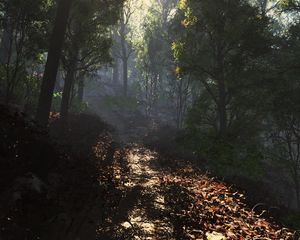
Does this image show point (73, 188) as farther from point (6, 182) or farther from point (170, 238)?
point (170, 238)

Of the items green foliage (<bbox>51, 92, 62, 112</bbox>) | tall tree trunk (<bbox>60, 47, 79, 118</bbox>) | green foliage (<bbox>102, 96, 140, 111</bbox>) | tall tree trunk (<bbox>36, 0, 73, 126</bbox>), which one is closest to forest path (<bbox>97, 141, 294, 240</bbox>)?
tall tree trunk (<bbox>36, 0, 73, 126</bbox>)

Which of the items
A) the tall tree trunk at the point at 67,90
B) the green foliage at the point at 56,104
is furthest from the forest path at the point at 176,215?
the green foliage at the point at 56,104

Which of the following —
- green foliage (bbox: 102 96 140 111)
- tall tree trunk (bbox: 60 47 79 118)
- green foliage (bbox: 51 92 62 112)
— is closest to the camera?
tall tree trunk (bbox: 60 47 79 118)

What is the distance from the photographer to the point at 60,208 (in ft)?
19.6

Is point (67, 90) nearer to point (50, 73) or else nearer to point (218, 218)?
point (50, 73)

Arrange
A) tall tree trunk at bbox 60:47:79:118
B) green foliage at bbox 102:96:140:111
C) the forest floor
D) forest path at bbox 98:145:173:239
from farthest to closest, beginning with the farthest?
1. green foliage at bbox 102:96:140:111
2. tall tree trunk at bbox 60:47:79:118
3. forest path at bbox 98:145:173:239
4. the forest floor

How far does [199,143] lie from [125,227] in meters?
8.96

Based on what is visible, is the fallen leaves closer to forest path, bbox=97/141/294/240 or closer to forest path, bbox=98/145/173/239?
forest path, bbox=97/141/294/240

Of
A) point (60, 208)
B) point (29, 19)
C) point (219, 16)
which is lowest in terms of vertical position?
point (60, 208)

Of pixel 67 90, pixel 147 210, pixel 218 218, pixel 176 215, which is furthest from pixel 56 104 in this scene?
pixel 218 218

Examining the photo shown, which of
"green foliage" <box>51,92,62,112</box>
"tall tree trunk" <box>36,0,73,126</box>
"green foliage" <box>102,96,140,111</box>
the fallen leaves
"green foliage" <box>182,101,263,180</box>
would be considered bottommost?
the fallen leaves

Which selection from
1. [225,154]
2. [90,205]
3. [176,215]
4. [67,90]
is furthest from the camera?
[67,90]

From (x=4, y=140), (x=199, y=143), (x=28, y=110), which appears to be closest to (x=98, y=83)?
(x=28, y=110)

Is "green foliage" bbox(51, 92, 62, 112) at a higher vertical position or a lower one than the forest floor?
higher
